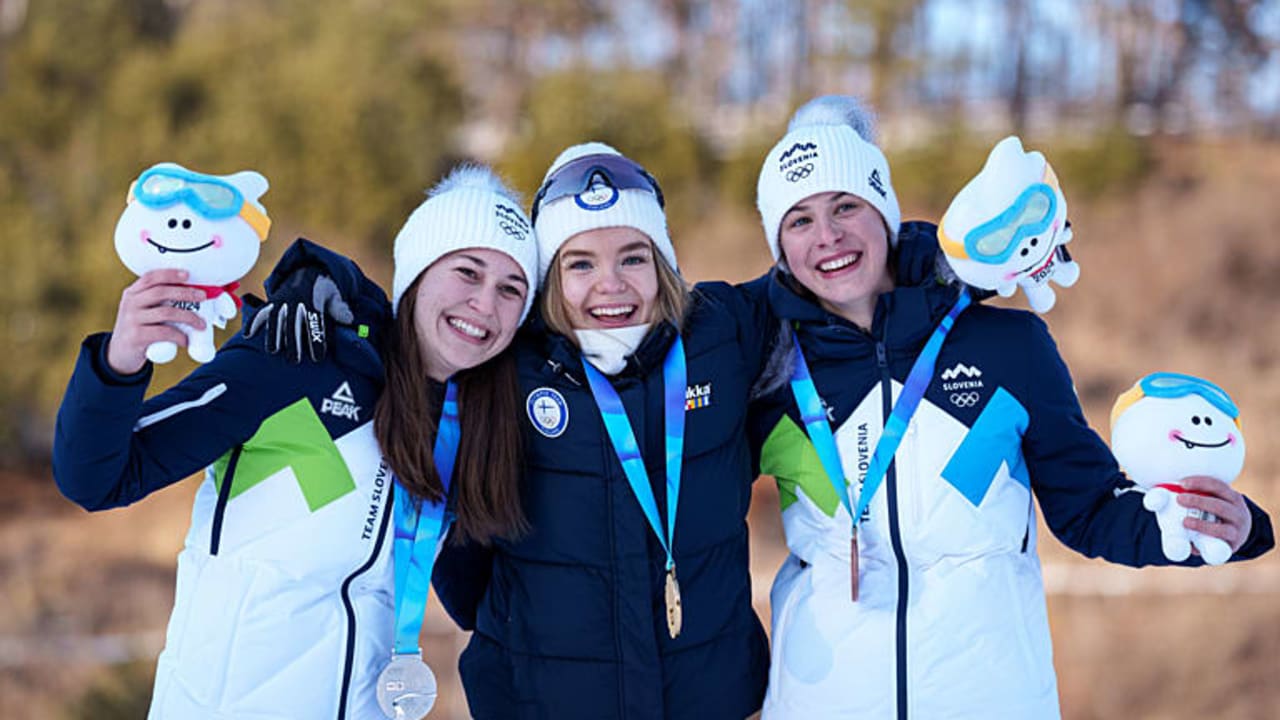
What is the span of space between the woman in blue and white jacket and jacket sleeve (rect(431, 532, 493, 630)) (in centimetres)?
76

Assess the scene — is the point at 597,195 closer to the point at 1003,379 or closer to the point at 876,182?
the point at 876,182

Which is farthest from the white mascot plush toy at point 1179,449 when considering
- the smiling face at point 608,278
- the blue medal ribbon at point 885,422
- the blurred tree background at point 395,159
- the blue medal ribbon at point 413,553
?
the blurred tree background at point 395,159

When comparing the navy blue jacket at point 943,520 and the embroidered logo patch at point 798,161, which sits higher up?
the embroidered logo patch at point 798,161

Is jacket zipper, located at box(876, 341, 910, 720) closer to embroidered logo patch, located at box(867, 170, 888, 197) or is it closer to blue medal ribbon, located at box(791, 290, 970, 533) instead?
blue medal ribbon, located at box(791, 290, 970, 533)

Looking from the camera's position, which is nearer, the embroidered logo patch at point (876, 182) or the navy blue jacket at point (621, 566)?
the navy blue jacket at point (621, 566)

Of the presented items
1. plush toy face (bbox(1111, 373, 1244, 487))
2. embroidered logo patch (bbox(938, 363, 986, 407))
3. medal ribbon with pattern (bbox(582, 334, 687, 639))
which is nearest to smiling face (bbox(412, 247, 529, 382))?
medal ribbon with pattern (bbox(582, 334, 687, 639))

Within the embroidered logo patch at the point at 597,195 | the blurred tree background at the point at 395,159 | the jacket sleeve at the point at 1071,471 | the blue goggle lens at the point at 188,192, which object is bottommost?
the jacket sleeve at the point at 1071,471

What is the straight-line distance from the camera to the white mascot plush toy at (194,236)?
7.76 ft

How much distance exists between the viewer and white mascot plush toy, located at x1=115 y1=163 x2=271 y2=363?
2.37 meters

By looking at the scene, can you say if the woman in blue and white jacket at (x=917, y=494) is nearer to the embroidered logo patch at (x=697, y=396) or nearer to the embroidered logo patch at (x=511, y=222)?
the embroidered logo patch at (x=697, y=396)

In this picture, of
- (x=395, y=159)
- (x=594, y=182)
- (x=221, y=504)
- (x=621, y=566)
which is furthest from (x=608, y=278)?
(x=395, y=159)

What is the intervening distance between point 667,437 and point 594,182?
2.27 ft

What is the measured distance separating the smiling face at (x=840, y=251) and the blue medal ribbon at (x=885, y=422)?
0.19 m

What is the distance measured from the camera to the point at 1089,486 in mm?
2654
